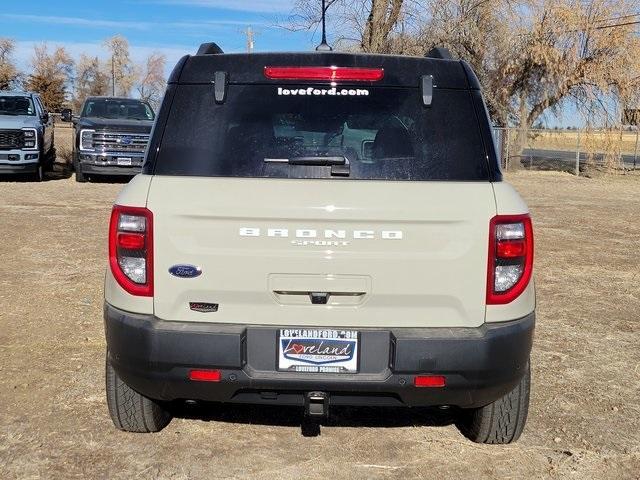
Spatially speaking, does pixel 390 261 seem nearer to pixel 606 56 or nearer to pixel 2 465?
pixel 2 465

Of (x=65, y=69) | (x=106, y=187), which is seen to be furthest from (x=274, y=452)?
(x=65, y=69)

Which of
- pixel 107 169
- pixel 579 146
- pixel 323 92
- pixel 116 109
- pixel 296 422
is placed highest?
pixel 116 109

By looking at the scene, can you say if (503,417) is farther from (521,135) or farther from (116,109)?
(521,135)

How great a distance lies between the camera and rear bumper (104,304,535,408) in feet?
10.0

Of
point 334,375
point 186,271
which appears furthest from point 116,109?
point 334,375

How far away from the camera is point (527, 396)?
363cm

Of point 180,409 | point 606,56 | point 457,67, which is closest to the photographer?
point 457,67

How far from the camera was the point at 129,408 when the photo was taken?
367 centimetres

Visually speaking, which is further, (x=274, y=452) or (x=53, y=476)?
(x=274, y=452)

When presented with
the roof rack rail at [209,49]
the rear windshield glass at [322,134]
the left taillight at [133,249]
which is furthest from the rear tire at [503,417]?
the roof rack rail at [209,49]

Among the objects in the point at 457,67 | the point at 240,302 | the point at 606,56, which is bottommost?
the point at 240,302

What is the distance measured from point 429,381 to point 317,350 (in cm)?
49

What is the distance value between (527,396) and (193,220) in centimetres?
188

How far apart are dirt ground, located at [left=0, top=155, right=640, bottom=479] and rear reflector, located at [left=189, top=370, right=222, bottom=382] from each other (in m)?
0.60
